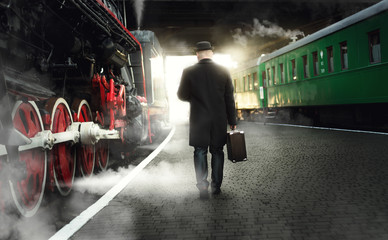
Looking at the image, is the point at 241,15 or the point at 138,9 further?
A: the point at 241,15

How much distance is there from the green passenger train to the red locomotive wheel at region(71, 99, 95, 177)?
7.98 metres

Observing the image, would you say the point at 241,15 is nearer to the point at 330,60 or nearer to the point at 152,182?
the point at 330,60

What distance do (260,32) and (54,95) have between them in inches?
673

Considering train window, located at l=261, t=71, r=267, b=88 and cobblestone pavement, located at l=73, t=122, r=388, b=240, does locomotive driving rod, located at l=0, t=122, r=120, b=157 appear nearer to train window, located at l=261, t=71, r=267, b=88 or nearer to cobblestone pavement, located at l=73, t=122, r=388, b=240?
cobblestone pavement, located at l=73, t=122, r=388, b=240

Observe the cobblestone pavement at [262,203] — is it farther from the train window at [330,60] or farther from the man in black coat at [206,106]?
the train window at [330,60]

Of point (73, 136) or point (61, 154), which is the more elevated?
point (73, 136)

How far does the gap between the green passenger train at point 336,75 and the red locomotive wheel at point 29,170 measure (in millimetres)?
9391

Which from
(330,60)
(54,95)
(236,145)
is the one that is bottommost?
(236,145)

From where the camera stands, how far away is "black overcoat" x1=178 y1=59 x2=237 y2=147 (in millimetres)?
5375

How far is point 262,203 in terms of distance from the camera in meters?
4.70

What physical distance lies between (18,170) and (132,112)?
5084 millimetres

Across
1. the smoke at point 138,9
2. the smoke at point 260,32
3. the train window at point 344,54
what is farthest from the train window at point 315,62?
the smoke at point 138,9

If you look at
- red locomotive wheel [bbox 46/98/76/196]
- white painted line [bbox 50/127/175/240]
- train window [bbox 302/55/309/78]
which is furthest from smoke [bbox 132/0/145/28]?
red locomotive wheel [bbox 46/98/76/196]

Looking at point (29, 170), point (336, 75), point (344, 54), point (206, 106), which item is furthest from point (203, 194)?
point (336, 75)
